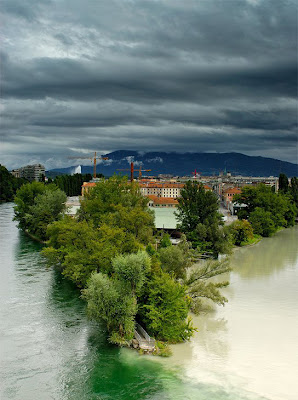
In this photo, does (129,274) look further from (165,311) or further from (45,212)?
(45,212)

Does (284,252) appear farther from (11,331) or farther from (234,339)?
(11,331)

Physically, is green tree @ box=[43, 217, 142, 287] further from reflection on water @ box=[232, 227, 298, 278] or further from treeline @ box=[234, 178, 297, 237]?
treeline @ box=[234, 178, 297, 237]

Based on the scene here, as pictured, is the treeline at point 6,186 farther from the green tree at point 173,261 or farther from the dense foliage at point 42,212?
the green tree at point 173,261

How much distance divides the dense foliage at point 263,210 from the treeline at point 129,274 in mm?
16231

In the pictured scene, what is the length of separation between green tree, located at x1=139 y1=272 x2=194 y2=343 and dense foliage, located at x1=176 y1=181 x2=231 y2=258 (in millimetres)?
12487

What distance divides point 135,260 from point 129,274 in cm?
50

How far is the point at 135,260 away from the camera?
15.8 metres

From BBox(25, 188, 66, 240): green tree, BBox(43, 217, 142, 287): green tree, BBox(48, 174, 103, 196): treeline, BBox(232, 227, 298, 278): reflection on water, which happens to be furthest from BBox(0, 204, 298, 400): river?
BBox(48, 174, 103, 196): treeline

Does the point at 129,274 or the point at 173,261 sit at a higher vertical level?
the point at 129,274

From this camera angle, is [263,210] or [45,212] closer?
[45,212]

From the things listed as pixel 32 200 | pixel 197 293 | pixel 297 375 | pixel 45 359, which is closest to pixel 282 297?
pixel 197 293

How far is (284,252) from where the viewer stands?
35438mm

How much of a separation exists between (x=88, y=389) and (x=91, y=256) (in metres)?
7.11

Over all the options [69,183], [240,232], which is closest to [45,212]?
[240,232]
